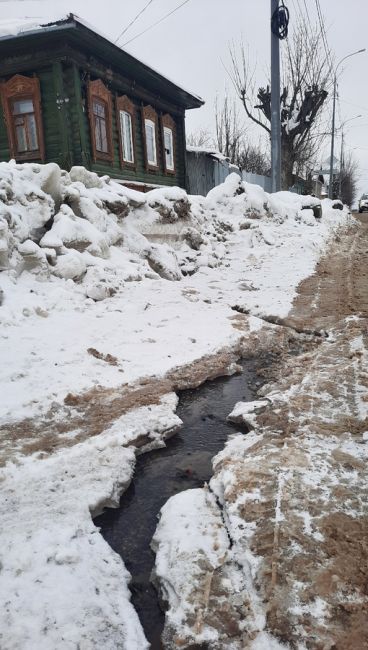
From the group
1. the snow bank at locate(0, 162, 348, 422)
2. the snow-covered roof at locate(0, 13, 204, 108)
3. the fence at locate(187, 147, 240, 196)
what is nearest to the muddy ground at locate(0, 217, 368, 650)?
the snow bank at locate(0, 162, 348, 422)

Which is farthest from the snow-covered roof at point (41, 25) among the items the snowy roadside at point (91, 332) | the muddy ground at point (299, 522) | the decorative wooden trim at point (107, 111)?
the muddy ground at point (299, 522)

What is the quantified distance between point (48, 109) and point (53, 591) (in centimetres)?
1023

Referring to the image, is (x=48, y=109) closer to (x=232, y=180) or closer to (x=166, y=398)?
(x=232, y=180)

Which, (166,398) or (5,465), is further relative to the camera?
(166,398)

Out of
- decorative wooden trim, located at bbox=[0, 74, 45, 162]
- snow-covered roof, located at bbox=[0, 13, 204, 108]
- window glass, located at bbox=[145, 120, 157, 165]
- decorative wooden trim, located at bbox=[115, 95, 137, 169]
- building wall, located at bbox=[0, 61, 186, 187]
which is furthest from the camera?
window glass, located at bbox=[145, 120, 157, 165]

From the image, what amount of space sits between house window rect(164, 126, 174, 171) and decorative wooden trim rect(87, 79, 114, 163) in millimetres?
3210

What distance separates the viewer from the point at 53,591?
1678 millimetres

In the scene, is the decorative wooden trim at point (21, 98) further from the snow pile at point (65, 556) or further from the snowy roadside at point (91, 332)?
the snow pile at point (65, 556)

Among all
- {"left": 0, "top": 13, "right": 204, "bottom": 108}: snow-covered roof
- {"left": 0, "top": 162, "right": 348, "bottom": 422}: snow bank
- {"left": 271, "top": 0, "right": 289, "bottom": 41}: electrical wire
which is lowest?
{"left": 0, "top": 162, "right": 348, "bottom": 422}: snow bank

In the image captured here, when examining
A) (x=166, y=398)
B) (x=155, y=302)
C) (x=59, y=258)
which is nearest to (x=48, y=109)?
(x=59, y=258)

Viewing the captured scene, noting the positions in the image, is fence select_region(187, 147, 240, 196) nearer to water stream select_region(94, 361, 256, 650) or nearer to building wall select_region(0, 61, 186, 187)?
building wall select_region(0, 61, 186, 187)

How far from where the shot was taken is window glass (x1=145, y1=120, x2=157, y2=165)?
1269 cm

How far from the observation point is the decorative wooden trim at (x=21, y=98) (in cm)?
954

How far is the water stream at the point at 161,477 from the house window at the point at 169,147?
11.5m
